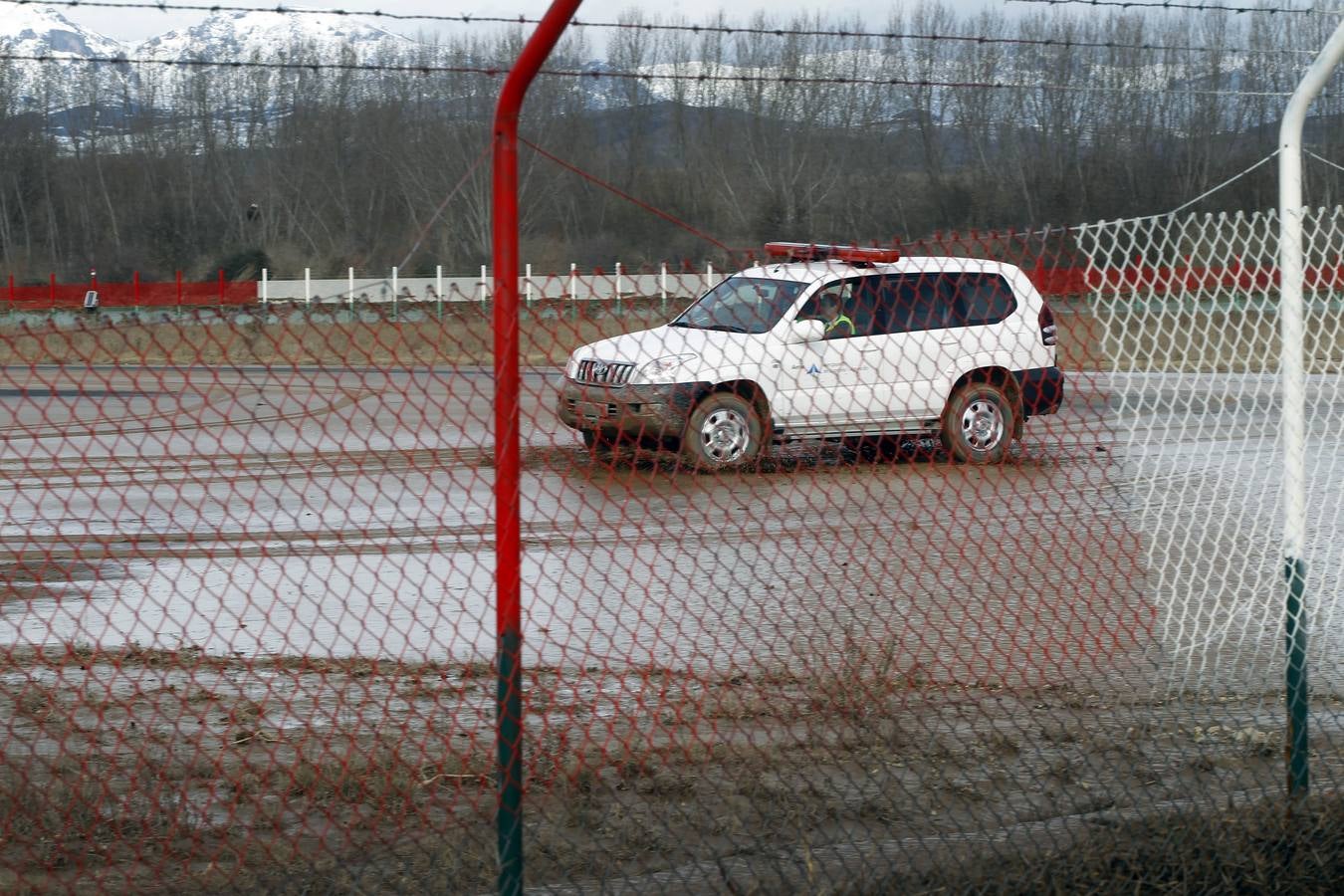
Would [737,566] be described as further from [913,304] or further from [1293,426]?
[1293,426]

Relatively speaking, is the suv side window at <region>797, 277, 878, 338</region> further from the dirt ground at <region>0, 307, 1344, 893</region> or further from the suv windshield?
the dirt ground at <region>0, 307, 1344, 893</region>

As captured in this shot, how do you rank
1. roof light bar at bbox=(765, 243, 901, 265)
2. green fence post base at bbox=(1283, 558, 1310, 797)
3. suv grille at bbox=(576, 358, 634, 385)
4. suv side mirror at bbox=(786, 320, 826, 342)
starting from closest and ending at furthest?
green fence post base at bbox=(1283, 558, 1310, 797) < roof light bar at bbox=(765, 243, 901, 265) < suv side mirror at bbox=(786, 320, 826, 342) < suv grille at bbox=(576, 358, 634, 385)

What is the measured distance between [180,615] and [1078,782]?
4.67m

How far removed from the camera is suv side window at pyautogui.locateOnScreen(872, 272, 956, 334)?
24.0 ft

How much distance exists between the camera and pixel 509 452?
11.8ft

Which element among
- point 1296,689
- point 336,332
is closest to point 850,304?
point 336,332

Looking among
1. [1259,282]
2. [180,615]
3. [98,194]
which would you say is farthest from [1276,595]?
[98,194]

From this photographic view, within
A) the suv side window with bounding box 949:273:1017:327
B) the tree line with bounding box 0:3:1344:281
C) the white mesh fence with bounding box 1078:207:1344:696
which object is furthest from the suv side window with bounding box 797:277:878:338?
the tree line with bounding box 0:3:1344:281

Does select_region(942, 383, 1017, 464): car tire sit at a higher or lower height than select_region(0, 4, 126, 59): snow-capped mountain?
lower

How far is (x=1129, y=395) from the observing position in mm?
5820

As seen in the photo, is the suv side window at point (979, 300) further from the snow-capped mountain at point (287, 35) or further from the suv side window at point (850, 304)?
the snow-capped mountain at point (287, 35)

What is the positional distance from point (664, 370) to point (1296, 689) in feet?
18.4

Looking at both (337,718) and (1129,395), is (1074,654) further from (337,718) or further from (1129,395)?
(337,718)

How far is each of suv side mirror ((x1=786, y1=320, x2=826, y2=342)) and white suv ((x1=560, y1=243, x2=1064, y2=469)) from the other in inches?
0.7
